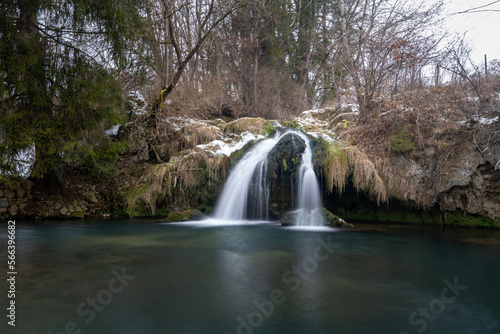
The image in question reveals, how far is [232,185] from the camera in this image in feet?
34.2

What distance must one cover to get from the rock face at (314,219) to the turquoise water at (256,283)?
1337 mm

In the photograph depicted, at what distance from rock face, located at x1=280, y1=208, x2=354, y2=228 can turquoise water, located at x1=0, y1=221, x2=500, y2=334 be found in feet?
4.39

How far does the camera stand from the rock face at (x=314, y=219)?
8.91 m

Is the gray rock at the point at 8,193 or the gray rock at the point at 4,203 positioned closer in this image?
the gray rock at the point at 4,203

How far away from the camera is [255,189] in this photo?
33.8 ft

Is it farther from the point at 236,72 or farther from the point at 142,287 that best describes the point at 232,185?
the point at 236,72

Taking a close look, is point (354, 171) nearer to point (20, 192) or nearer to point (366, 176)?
point (366, 176)

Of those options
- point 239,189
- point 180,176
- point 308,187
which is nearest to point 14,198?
point 180,176

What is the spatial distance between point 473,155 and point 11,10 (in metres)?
12.5

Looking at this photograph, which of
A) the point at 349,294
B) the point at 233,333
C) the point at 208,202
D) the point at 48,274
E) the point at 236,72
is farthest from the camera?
the point at 236,72

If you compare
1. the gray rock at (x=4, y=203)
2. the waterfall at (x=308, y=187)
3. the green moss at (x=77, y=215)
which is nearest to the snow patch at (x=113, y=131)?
the green moss at (x=77, y=215)

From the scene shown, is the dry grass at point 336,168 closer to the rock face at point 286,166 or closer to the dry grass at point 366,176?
the dry grass at point 366,176

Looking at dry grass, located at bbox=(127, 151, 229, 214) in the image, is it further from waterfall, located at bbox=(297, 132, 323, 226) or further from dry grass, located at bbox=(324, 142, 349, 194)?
dry grass, located at bbox=(324, 142, 349, 194)

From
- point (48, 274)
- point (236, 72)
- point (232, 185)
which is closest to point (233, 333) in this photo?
point (48, 274)
